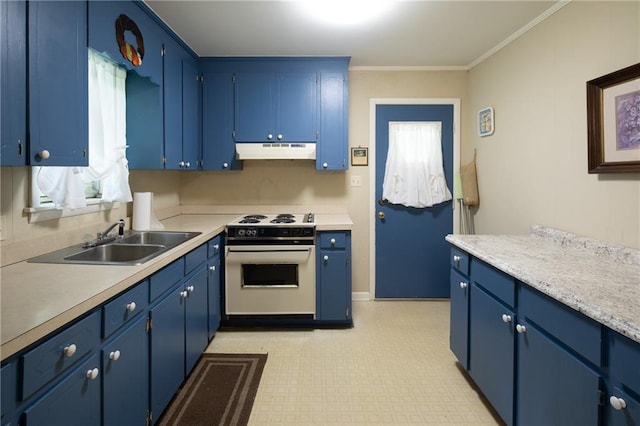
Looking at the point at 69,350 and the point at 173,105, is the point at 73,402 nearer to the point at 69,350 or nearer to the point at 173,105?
the point at 69,350

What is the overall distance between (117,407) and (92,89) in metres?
1.80

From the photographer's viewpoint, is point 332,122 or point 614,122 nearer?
point 614,122

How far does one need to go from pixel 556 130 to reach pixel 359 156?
1.82 metres

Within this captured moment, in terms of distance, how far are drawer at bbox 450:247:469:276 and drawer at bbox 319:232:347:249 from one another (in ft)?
3.21

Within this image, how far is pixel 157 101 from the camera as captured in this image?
8.52 ft

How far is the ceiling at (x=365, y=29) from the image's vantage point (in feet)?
7.84

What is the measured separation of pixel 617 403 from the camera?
3.50 ft

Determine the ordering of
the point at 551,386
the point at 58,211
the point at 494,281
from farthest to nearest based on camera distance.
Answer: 1. the point at 58,211
2. the point at 494,281
3. the point at 551,386

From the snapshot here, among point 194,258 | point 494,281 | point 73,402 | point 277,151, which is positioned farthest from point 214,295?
point 494,281

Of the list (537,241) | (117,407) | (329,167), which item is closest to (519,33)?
(537,241)

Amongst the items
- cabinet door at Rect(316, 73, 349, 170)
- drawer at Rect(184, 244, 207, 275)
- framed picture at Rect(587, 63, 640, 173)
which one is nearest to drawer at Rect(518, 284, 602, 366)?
framed picture at Rect(587, 63, 640, 173)

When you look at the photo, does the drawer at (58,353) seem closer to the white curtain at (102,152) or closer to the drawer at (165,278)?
the drawer at (165,278)

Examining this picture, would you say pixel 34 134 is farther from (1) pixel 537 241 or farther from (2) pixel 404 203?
(2) pixel 404 203

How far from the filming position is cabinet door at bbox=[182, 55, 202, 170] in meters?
3.05
